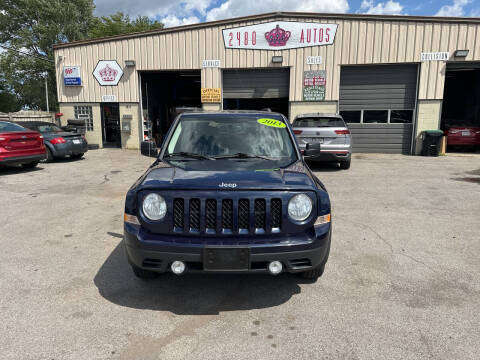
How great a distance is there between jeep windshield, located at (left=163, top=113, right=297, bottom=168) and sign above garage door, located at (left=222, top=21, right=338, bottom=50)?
11.9 m

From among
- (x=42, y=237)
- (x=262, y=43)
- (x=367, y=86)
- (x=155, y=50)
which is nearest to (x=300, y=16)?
(x=262, y=43)

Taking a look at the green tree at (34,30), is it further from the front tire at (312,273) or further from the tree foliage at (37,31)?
the front tire at (312,273)

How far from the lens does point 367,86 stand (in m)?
14.7

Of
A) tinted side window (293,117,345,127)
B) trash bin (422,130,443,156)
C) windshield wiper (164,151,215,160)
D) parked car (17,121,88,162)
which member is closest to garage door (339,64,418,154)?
trash bin (422,130,443,156)

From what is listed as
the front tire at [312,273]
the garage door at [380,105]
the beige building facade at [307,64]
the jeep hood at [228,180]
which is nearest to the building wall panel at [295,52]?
the beige building facade at [307,64]

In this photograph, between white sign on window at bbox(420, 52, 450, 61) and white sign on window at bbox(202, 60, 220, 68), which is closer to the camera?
white sign on window at bbox(420, 52, 450, 61)

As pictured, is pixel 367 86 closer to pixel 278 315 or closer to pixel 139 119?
pixel 139 119

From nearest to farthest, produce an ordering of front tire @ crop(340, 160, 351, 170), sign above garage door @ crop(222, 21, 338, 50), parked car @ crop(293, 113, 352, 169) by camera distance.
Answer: parked car @ crop(293, 113, 352, 169) → front tire @ crop(340, 160, 351, 170) → sign above garage door @ crop(222, 21, 338, 50)

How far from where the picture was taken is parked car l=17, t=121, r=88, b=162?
37.2 feet

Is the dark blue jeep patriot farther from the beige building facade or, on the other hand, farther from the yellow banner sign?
the yellow banner sign

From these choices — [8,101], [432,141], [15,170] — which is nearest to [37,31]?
[8,101]

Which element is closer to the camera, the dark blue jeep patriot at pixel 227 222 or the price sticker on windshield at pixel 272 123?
the dark blue jeep patriot at pixel 227 222

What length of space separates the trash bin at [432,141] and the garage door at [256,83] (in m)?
6.35

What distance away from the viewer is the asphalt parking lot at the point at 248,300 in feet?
7.77
